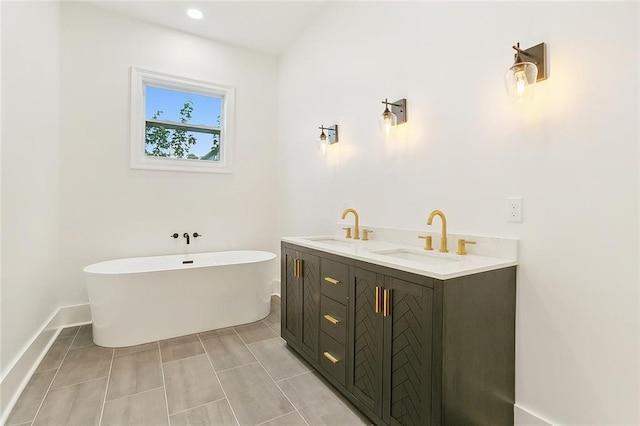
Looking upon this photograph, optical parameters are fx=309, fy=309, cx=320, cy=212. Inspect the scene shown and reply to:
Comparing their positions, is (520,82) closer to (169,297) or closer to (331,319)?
(331,319)

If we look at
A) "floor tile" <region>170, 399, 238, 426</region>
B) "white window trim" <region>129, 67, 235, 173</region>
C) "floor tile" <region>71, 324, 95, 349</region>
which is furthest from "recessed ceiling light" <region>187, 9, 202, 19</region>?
"floor tile" <region>170, 399, 238, 426</region>

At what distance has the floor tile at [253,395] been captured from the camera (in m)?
1.75

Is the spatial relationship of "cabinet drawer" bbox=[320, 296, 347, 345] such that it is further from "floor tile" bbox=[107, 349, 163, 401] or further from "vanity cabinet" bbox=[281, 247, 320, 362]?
"floor tile" bbox=[107, 349, 163, 401]

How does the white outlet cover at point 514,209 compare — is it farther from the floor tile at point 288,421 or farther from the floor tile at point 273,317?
the floor tile at point 273,317

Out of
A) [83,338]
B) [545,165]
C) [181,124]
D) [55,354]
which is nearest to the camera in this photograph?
[545,165]

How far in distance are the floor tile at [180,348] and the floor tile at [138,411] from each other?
1.64ft

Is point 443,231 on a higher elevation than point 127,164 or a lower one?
lower

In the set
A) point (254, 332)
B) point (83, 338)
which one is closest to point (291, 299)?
point (254, 332)

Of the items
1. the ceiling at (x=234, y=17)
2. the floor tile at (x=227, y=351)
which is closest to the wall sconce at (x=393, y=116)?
the ceiling at (x=234, y=17)

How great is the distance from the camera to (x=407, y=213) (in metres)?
2.21

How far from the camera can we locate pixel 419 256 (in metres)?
1.97

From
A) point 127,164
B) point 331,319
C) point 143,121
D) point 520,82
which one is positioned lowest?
point 331,319

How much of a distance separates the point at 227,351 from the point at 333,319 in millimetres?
1116

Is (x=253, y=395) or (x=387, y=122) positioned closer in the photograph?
(x=253, y=395)
